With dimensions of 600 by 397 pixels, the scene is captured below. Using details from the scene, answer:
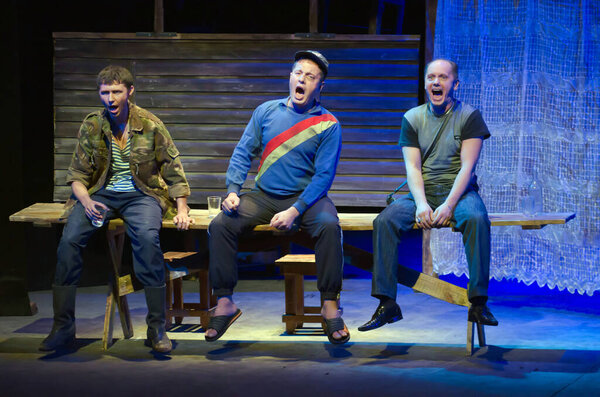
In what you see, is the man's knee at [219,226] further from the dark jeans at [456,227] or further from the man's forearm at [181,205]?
the dark jeans at [456,227]

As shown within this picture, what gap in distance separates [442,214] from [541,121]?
2.24m

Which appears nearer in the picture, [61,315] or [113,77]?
[61,315]

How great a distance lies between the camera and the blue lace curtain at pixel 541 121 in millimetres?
6430

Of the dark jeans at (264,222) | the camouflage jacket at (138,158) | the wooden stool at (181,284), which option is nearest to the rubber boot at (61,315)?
the camouflage jacket at (138,158)

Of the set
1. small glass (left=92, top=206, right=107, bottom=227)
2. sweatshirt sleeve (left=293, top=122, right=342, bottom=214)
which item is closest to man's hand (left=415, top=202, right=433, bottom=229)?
sweatshirt sleeve (left=293, top=122, right=342, bottom=214)

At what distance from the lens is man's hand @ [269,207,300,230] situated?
187 inches

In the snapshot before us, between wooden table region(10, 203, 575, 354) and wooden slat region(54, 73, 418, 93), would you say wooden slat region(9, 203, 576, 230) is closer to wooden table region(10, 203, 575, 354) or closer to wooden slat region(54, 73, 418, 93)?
wooden table region(10, 203, 575, 354)

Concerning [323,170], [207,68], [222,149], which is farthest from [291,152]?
[207,68]

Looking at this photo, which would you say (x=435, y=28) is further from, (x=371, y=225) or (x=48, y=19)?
(x=48, y=19)

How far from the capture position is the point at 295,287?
544 centimetres

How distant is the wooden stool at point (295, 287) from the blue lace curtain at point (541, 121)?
6.79ft

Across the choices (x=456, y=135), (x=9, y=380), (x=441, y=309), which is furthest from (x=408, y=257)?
(x=9, y=380)

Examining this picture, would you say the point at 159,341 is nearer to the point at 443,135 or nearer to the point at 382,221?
the point at 382,221

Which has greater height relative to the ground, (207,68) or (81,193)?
(207,68)
